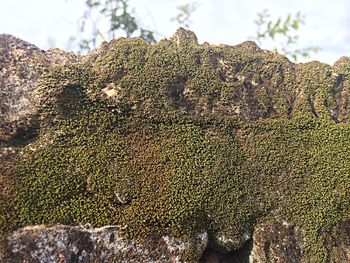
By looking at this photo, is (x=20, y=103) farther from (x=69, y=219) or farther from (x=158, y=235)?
(x=158, y=235)

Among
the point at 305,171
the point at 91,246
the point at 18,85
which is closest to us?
the point at 91,246

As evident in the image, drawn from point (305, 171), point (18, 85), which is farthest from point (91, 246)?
point (305, 171)

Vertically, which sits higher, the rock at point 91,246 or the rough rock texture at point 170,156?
the rough rock texture at point 170,156

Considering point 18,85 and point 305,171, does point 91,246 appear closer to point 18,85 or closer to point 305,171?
point 18,85

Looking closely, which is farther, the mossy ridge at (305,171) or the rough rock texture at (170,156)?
the mossy ridge at (305,171)

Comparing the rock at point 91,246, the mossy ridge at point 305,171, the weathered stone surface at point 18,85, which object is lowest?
the rock at point 91,246

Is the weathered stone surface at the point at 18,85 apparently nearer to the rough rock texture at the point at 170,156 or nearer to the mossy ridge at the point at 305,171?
the rough rock texture at the point at 170,156

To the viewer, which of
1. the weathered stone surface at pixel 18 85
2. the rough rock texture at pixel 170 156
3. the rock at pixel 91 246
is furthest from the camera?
the weathered stone surface at pixel 18 85

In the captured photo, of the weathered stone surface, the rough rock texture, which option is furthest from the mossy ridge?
the weathered stone surface

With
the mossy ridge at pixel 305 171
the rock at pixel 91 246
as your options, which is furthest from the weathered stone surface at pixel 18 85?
the mossy ridge at pixel 305 171

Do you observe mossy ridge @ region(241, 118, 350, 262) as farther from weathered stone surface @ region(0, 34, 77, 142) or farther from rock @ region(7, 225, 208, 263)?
weathered stone surface @ region(0, 34, 77, 142)
